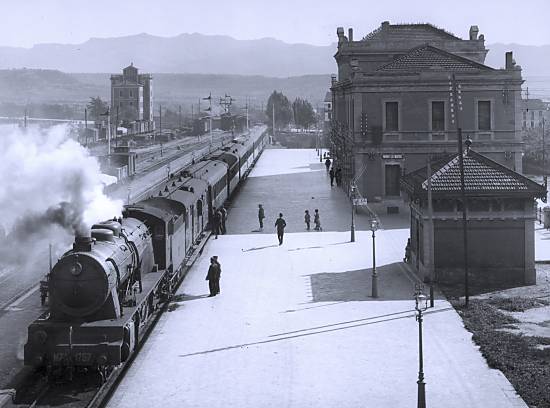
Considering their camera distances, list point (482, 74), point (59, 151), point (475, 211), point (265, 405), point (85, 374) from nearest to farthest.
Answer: point (265, 405) → point (85, 374) → point (475, 211) → point (59, 151) → point (482, 74)

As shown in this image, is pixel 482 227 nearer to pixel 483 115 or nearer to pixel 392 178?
pixel 392 178

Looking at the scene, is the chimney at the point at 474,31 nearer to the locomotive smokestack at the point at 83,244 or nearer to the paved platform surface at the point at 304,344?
the paved platform surface at the point at 304,344

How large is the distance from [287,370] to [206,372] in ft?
6.12

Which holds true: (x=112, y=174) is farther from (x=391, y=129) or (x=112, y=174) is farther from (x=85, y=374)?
(x=85, y=374)

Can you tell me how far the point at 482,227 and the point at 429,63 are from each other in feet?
70.7

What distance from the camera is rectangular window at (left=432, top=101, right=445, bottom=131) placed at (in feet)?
146

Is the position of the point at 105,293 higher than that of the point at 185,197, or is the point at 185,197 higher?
the point at 185,197

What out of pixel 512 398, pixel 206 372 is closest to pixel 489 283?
pixel 512 398

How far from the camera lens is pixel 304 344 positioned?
1997 cm

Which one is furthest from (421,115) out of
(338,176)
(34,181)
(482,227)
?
(34,181)

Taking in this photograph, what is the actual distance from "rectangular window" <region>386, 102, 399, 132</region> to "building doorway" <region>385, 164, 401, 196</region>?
2221mm

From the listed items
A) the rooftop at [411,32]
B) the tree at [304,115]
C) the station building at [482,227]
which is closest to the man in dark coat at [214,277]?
the station building at [482,227]

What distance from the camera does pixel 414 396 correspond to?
16.2 metres

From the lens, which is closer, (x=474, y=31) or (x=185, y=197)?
(x=185, y=197)
